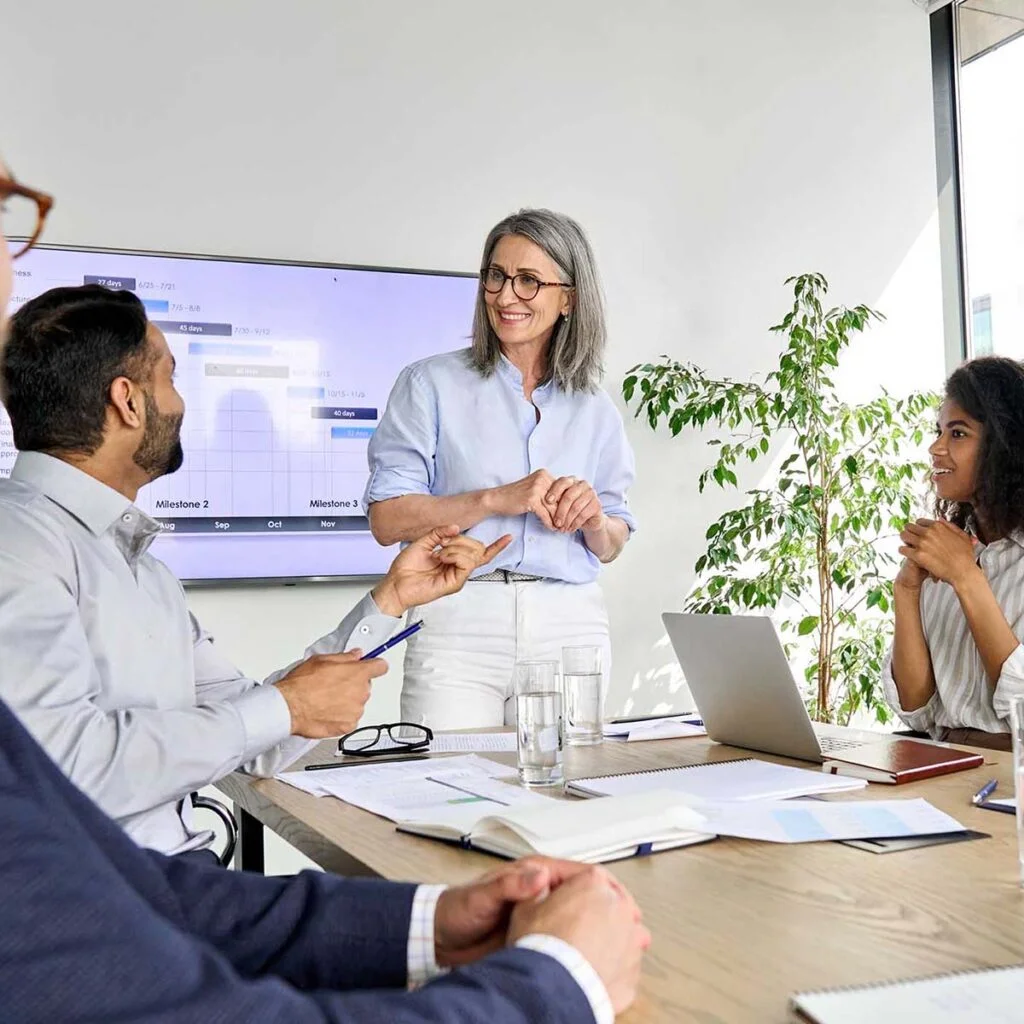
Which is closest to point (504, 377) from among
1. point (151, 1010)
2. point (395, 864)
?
point (395, 864)

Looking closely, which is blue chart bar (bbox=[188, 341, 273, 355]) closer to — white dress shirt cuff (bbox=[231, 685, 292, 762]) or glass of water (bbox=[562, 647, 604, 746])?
glass of water (bbox=[562, 647, 604, 746])

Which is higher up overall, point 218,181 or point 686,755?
point 218,181

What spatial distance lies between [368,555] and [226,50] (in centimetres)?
155

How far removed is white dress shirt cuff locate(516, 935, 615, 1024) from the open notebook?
1.13 feet

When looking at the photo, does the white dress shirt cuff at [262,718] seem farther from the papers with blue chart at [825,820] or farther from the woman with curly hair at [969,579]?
the woman with curly hair at [969,579]

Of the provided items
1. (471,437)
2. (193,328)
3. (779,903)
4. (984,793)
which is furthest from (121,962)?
(193,328)

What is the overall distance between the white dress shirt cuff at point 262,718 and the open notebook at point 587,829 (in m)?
0.38

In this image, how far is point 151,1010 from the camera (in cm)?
66

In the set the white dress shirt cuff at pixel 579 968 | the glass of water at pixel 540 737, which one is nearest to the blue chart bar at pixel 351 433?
the glass of water at pixel 540 737

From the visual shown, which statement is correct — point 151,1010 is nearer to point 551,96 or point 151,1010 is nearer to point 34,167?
point 34,167

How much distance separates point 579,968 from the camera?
2.60 ft

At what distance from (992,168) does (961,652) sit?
9.58ft

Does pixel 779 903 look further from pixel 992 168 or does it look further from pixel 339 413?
pixel 992 168

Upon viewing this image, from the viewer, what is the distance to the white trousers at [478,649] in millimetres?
2375
